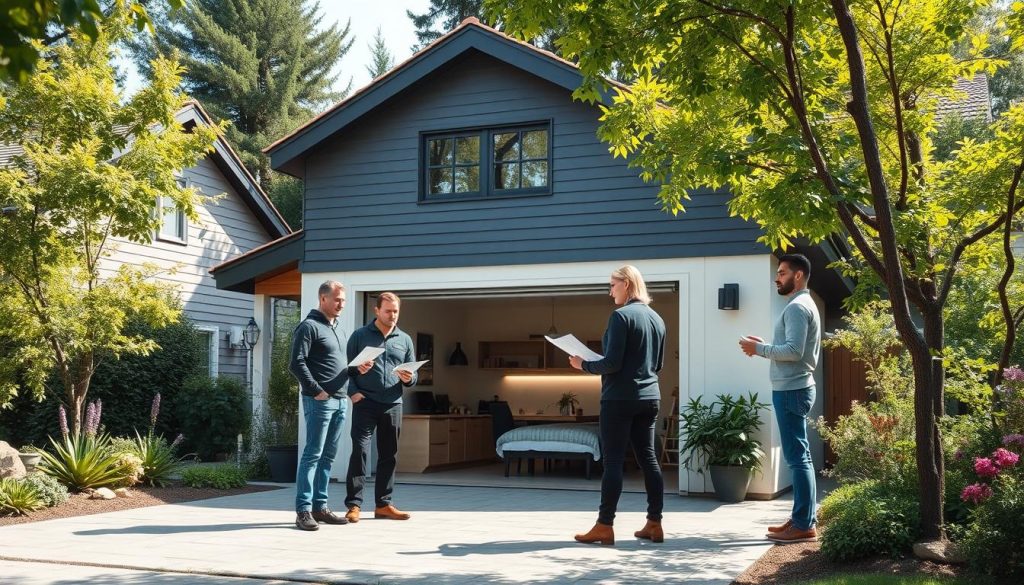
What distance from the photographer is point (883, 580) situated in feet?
16.3

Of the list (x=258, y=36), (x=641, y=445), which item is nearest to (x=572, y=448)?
(x=641, y=445)

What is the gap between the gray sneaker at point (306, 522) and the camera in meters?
7.05

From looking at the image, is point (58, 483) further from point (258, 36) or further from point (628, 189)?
point (258, 36)

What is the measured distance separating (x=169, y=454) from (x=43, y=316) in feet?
6.14

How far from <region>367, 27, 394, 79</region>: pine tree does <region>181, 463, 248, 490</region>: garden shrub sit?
23.9 m

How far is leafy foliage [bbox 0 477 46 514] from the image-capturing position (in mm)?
7922

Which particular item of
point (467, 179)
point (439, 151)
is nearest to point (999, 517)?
point (467, 179)

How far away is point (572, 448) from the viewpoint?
11.6 meters

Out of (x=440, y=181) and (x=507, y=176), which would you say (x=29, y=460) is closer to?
(x=440, y=181)

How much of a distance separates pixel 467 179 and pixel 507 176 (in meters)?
0.48

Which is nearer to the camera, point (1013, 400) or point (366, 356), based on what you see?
point (1013, 400)

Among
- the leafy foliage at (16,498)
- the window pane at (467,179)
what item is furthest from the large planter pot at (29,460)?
the window pane at (467,179)

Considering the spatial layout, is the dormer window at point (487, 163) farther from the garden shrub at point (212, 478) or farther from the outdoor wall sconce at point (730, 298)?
the garden shrub at point (212, 478)

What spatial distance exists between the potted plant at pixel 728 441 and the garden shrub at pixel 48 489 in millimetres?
5643
